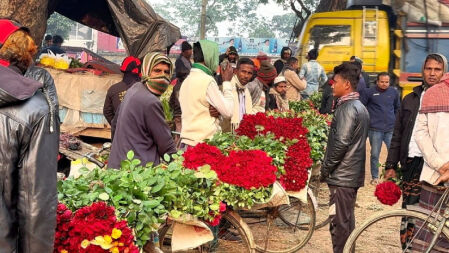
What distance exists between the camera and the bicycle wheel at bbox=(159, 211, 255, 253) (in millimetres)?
5289

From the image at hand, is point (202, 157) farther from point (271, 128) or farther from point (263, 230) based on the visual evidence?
point (263, 230)

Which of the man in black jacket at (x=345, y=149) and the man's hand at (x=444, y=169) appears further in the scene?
the man in black jacket at (x=345, y=149)

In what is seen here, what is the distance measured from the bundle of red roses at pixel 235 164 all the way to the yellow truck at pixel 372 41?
11.6 meters

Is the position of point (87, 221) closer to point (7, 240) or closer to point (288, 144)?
point (7, 240)

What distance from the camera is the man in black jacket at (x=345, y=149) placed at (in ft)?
18.6

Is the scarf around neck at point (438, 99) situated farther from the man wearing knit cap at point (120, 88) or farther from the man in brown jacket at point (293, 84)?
the man in brown jacket at point (293, 84)

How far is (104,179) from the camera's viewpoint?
→ 386cm

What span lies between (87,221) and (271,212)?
3.16m

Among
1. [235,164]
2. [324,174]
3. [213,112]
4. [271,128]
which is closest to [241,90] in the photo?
[271,128]

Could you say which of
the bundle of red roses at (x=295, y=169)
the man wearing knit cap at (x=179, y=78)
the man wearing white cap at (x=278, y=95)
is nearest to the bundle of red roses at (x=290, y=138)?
the bundle of red roses at (x=295, y=169)

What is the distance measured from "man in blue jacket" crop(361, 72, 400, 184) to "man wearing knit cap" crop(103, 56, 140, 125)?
4913 millimetres

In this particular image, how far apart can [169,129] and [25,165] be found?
7.71 ft

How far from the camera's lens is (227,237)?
5.89 metres

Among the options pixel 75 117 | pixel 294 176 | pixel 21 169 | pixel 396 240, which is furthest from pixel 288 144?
pixel 75 117
